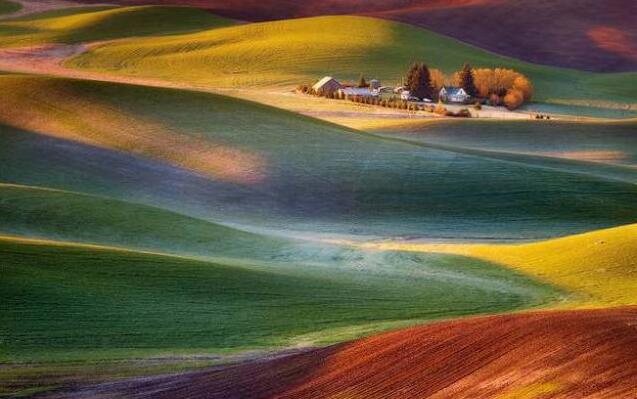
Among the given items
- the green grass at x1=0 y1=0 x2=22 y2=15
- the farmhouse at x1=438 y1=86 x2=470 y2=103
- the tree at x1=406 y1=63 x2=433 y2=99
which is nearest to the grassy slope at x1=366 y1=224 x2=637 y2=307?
the tree at x1=406 y1=63 x2=433 y2=99

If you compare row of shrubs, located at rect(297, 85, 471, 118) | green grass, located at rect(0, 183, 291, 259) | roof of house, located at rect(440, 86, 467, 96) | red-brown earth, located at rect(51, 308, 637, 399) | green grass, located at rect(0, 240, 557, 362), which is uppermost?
red-brown earth, located at rect(51, 308, 637, 399)

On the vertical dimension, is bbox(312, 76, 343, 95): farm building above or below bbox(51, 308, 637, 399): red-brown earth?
below

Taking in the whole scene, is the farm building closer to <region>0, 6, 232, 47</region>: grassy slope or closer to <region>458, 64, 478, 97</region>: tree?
<region>458, 64, 478, 97</region>: tree

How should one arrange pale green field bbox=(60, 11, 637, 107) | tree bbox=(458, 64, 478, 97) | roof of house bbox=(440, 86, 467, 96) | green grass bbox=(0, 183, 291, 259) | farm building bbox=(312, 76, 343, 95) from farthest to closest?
pale green field bbox=(60, 11, 637, 107) < tree bbox=(458, 64, 478, 97) < roof of house bbox=(440, 86, 467, 96) < farm building bbox=(312, 76, 343, 95) < green grass bbox=(0, 183, 291, 259)

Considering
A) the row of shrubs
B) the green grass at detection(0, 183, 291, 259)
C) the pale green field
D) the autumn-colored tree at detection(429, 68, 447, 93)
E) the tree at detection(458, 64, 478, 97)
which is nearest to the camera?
the green grass at detection(0, 183, 291, 259)

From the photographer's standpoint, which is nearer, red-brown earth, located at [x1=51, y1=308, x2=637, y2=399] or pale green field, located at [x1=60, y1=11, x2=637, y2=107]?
red-brown earth, located at [x1=51, y1=308, x2=637, y2=399]

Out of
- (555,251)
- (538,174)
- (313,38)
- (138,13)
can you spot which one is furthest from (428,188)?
(138,13)

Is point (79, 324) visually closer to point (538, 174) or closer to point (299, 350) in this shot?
point (299, 350)
